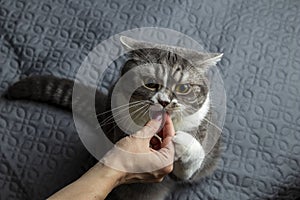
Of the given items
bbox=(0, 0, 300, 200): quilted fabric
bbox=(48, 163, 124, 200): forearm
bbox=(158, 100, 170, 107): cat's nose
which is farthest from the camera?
bbox=(0, 0, 300, 200): quilted fabric

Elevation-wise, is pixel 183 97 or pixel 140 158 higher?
pixel 183 97

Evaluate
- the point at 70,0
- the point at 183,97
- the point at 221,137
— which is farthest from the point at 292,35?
the point at 70,0

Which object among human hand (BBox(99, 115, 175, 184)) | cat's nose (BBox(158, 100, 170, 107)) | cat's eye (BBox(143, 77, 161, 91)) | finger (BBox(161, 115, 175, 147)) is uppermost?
cat's eye (BBox(143, 77, 161, 91))

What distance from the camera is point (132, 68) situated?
3.68 ft

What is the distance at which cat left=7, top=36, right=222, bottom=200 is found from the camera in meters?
1.09

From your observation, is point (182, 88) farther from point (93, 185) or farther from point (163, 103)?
point (93, 185)

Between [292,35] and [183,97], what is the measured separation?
2.04ft

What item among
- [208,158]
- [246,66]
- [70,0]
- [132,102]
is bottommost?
[208,158]

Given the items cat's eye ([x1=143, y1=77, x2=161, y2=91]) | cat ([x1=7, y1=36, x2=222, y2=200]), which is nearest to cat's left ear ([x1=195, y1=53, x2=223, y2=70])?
cat ([x1=7, y1=36, x2=222, y2=200])

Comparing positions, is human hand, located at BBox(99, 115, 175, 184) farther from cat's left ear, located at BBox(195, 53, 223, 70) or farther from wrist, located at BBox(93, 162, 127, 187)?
cat's left ear, located at BBox(195, 53, 223, 70)

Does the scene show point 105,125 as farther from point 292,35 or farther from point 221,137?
point 292,35

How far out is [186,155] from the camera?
1.16 metres

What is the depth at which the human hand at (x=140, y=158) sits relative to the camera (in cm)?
103

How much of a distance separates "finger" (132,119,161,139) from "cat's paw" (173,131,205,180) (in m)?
0.07
